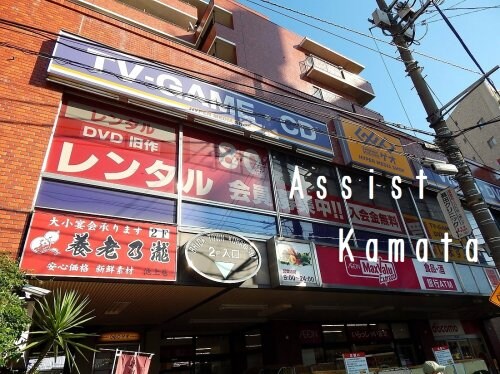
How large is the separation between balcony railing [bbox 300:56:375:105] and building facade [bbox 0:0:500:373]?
779cm

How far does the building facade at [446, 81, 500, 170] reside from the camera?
2827cm

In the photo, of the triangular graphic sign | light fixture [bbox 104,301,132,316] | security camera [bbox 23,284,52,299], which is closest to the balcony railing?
the triangular graphic sign

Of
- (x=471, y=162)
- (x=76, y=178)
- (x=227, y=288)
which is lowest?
(x=227, y=288)

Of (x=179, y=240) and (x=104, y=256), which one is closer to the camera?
(x=104, y=256)

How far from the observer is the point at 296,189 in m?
9.12

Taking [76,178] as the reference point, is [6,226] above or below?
below

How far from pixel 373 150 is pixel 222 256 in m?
7.46

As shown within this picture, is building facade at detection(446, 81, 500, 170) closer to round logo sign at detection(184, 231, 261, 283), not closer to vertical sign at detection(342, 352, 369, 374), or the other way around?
vertical sign at detection(342, 352, 369, 374)

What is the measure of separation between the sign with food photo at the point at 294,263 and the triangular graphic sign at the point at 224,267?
3.33 ft

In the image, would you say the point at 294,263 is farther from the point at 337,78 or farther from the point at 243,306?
the point at 337,78

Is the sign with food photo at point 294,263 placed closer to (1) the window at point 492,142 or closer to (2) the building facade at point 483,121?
(2) the building facade at point 483,121

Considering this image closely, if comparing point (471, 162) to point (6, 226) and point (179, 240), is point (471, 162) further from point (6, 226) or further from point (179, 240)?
point (6, 226)

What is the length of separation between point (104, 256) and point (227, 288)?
221 centimetres

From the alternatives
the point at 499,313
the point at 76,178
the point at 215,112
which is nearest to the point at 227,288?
the point at 76,178
